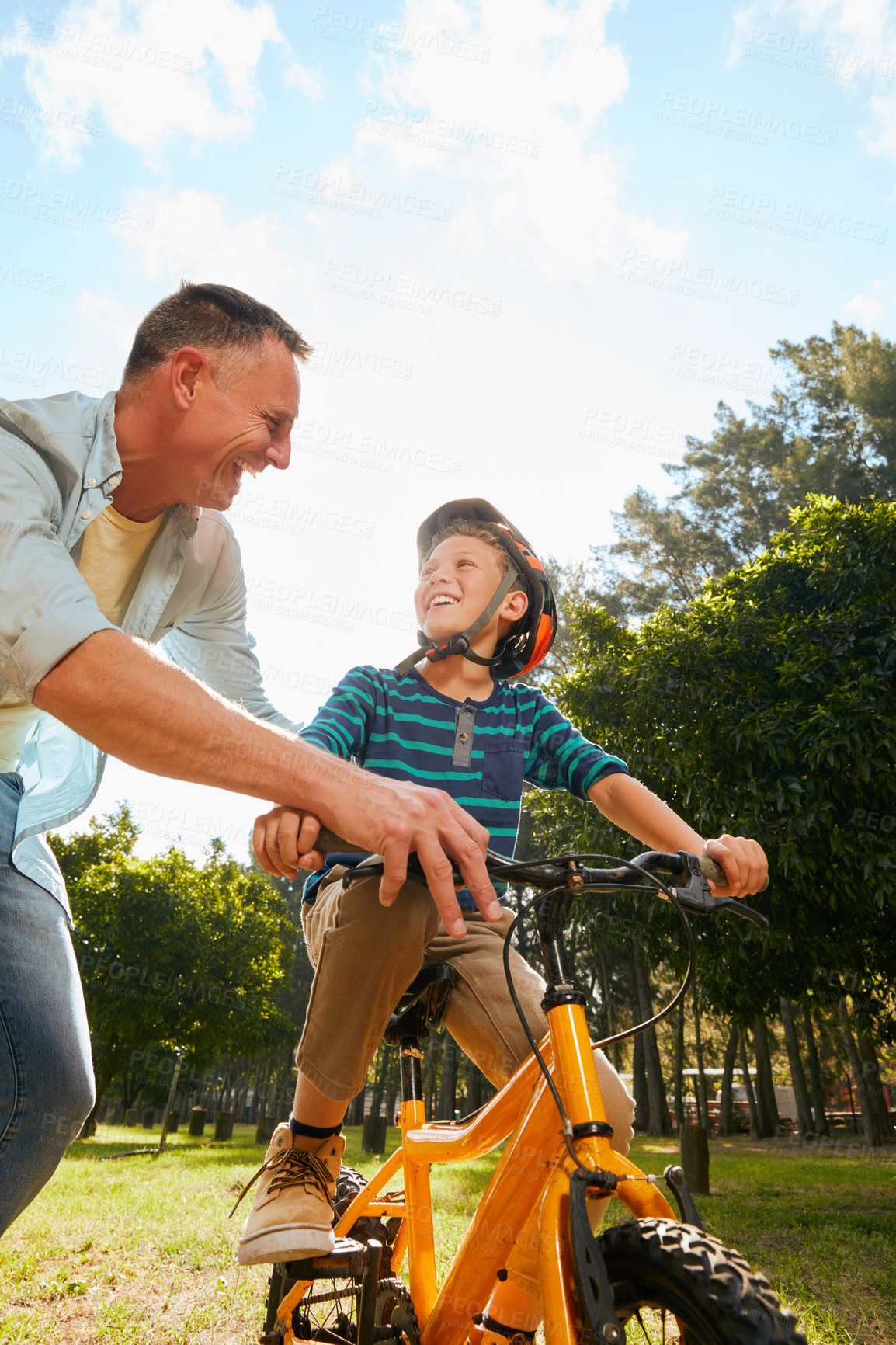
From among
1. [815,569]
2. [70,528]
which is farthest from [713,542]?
[70,528]

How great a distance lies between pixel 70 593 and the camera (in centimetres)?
155

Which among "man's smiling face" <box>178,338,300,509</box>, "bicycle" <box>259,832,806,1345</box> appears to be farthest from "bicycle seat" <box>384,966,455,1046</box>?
"man's smiling face" <box>178,338,300,509</box>

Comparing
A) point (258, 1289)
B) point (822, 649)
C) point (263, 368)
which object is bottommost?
point (258, 1289)

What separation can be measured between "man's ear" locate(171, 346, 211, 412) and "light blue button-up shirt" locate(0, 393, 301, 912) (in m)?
0.21

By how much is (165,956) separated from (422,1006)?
2515 cm

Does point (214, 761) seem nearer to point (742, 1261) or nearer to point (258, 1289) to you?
point (742, 1261)

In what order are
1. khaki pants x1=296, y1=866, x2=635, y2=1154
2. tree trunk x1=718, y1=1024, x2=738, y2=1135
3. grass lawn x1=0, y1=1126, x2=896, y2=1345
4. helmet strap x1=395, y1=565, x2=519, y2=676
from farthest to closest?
tree trunk x1=718, y1=1024, x2=738, y2=1135, grass lawn x1=0, y1=1126, x2=896, y2=1345, helmet strap x1=395, y1=565, x2=519, y2=676, khaki pants x1=296, y1=866, x2=635, y2=1154

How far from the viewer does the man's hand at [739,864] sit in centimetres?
199

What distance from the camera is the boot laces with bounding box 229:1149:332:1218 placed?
2.30 metres

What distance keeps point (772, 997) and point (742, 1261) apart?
8.47m

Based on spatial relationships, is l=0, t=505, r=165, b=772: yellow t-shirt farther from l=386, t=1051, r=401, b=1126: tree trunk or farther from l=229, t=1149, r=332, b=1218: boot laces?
l=386, t=1051, r=401, b=1126: tree trunk

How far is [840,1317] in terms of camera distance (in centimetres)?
432

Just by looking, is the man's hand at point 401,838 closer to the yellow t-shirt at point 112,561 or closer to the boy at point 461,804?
the boy at point 461,804

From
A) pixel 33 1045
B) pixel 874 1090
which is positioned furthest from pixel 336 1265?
pixel 874 1090
